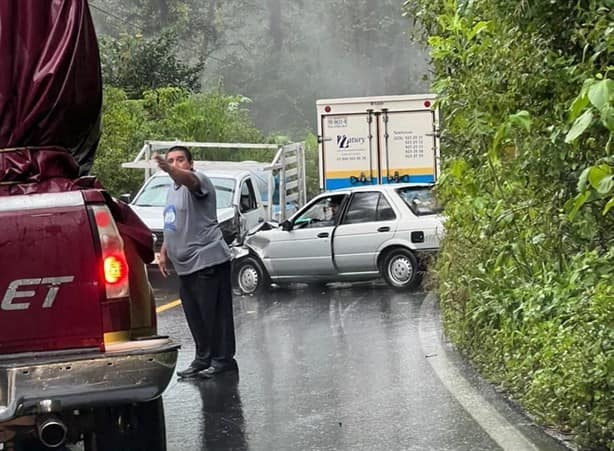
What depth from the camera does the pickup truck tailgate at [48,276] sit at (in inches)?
213

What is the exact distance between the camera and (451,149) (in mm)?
10578

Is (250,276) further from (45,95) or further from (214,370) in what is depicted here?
(45,95)

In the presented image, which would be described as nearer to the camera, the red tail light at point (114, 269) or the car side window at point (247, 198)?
the red tail light at point (114, 269)

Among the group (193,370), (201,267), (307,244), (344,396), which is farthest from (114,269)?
(307,244)

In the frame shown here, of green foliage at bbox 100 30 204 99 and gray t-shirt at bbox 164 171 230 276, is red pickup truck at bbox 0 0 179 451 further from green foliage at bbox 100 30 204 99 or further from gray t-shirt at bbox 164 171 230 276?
green foliage at bbox 100 30 204 99

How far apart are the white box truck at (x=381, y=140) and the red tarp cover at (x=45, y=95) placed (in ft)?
54.3

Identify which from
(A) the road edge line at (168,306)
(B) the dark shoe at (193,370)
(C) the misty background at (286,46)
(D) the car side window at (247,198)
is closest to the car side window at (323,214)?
(A) the road edge line at (168,306)

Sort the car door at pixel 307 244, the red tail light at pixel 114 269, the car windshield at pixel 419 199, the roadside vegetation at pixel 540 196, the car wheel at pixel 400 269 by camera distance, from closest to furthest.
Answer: the red tail light at pixel 114 269, the roadside vegetation at pixel 540 196, the car wheel at pixel 400 269, the car windshield at pixel 419 199, the car door at pixel 307 244

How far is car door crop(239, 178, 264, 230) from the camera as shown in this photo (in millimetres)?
20938

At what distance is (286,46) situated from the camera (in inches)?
2012

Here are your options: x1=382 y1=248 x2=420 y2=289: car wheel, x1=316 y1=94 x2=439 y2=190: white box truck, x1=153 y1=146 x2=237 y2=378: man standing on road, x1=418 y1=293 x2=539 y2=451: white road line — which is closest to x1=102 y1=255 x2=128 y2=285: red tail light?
x1=418 y1=293 x2=539 y2=451: white road line

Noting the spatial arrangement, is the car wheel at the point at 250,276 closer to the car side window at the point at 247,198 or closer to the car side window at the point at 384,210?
the car side window at the point at 384,210

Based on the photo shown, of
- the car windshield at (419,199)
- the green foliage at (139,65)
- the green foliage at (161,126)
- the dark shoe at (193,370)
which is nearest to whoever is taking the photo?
the dark shoe at (193,370)

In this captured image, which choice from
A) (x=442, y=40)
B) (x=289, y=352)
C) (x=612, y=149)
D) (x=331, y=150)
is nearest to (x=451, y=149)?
(x=442, y=40)
